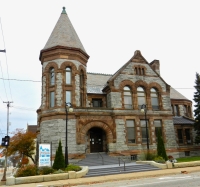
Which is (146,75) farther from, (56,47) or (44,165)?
(44,165)

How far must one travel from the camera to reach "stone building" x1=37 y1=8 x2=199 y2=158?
23609 millimetres

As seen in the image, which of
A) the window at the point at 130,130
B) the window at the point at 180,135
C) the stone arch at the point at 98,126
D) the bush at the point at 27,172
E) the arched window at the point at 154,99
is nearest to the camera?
the bush at the point at 27,172

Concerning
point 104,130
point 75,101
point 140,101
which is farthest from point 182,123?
point 75,101

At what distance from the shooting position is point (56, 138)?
22.5m

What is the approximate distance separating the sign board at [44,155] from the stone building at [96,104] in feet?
15.3

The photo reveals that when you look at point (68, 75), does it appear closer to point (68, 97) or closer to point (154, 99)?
point (68, 97)

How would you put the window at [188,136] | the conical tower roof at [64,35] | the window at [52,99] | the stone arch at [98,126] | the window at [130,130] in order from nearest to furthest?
the stone arch at [98,126] → the window at [52,99] → the window at [130,130] → the conical tower roof at [64,35] → the window at [188,136]

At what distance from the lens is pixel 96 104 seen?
1160 inches

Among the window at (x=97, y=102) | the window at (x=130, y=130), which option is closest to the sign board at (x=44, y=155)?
the window at (x=130, y=130)

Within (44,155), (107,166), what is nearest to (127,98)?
(107,166)

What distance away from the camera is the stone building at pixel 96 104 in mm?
23609

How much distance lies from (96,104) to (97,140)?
222 inches

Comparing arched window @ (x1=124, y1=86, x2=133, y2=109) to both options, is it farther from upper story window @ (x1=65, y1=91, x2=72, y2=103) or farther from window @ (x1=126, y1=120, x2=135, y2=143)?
upper story window @ (x1=65, y1=91, x2=72, y2=103)

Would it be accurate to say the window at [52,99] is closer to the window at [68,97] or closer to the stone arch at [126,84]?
the window at [68,97]
